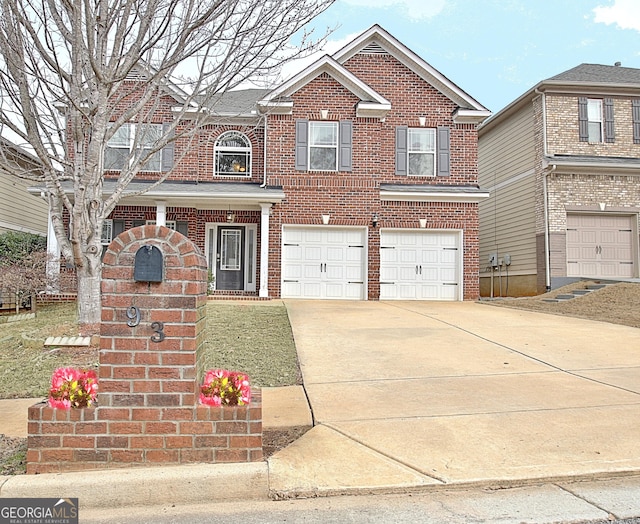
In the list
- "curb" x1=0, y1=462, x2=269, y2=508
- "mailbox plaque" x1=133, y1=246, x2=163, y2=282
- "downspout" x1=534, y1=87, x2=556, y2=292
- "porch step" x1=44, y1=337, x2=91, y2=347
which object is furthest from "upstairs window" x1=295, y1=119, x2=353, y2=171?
"curb" x1=0, y1=462, x2=269, y2=508

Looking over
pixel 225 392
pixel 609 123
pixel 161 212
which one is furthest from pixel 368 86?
pixel 225 392

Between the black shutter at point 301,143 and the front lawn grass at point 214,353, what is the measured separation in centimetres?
620

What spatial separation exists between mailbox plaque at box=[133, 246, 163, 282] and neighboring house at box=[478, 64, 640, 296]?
14.6 metres

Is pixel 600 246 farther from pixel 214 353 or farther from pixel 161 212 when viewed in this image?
pixel 214 353

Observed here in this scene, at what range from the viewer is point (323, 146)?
14.7 m

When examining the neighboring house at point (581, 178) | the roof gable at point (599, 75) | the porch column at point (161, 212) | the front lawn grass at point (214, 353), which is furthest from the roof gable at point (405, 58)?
the front lawn grass at point (214, 353)

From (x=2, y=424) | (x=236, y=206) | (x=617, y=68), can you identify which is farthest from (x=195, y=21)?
(x=617, y=68)

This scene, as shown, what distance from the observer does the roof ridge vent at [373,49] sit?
624 inches

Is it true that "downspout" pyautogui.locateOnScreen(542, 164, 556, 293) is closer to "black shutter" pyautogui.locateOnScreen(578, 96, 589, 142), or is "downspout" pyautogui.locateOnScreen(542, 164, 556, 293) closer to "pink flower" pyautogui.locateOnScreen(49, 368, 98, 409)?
"black shutter" pyautogui.locateOnScreen(578, 96, 589, 142)

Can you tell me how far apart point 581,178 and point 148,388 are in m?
15.9

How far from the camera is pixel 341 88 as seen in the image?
14805 millimetres

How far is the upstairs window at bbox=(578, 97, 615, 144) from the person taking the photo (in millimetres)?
15912

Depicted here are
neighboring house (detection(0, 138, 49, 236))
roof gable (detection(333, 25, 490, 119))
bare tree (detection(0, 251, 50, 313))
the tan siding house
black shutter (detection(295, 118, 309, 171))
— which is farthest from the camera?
neighboring house (detection(0, 138, 49, 236))

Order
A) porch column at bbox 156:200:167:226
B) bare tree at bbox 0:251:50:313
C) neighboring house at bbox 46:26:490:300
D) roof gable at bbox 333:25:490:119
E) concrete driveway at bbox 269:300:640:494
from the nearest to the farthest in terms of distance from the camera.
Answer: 1. concrete driveway at bbox 269:300:640:494
2. bare tree at bbox 0:251:50:313
3. porch column at bbox 156:200:167:226
4. neighboring house at bbox 46:26:490:300
5. roof gable at bbox 333:25:490:119
